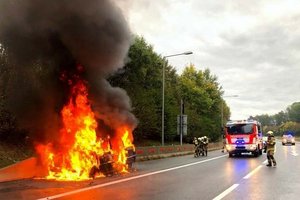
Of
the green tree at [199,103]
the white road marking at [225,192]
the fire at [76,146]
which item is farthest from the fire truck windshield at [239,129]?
the green tree at [199,103]

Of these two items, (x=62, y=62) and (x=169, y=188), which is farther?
(x=62, y=62)

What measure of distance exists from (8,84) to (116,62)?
694 cm

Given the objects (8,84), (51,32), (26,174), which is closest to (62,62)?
(51,32)

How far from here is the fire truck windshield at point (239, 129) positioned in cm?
2981

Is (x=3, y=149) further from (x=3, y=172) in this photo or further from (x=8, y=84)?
(x=3, y=172)

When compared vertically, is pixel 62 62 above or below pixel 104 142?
above

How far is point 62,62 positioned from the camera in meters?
15.8

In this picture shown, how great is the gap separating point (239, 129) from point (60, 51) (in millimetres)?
17416

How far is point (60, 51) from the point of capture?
1575 centimetres

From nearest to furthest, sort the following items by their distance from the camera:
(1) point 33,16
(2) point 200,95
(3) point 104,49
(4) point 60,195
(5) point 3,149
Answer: (4) point 60,195 < (1) point 33,16 < (3) point 104,49 < (5) point 3,149 < (2) point 200,95

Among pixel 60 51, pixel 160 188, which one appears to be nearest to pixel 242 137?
pixel 60 51

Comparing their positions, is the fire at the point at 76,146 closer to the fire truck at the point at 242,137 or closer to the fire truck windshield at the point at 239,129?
the fire truck at the point at 242,137

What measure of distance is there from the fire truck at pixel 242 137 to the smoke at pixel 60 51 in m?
14.1

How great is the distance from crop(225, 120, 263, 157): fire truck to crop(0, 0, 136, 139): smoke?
1415cm
